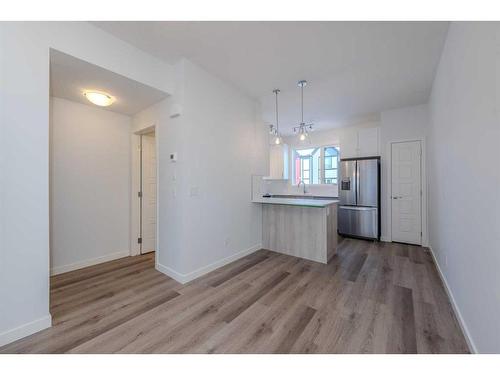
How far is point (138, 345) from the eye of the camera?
1.54 meters

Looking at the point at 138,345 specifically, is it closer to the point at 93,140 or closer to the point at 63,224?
the point at 63,224

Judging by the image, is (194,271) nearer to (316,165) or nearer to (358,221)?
(358,221)

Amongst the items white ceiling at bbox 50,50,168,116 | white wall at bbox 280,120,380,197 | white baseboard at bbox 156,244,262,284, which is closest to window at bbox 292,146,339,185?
white wall at bbox 280,120,380,197

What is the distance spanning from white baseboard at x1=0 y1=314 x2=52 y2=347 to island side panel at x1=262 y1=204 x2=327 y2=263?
9.64ft

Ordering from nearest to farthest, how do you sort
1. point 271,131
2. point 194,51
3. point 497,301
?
point 497,301 → point 194,51 → point 271,131

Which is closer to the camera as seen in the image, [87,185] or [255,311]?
[255,311]

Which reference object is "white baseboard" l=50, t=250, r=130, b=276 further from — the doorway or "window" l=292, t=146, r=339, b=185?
"window" l=292, t=146, r=339, b=185

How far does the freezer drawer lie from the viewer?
169 inches

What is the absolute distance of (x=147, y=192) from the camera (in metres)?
3.70

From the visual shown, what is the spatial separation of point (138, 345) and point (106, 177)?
2650mm

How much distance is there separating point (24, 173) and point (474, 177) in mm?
3314

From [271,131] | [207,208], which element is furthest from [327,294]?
[271,131]

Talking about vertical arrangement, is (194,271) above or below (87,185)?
below

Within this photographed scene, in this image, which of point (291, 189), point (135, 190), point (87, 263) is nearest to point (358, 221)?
point (291, 189)
